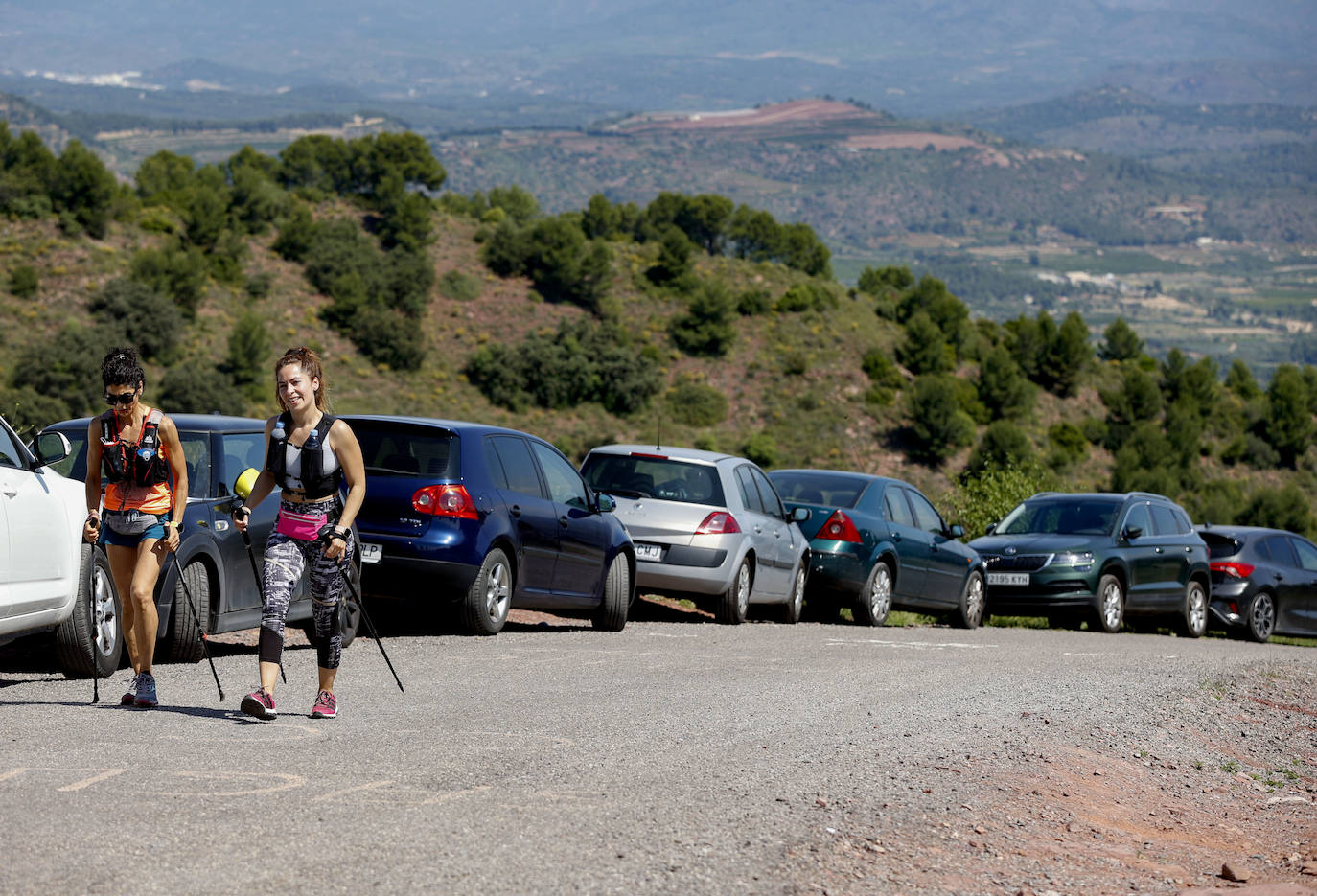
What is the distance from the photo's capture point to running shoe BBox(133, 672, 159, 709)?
762 cm

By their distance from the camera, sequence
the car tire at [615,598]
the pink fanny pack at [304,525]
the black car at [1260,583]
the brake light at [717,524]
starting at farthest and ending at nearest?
the black car at [1260,583]
the brake light at [717,524]
the car tire at [615,598]
the pink fanny pack at [304,525]

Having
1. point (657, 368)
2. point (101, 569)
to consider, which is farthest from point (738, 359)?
point (101, 569)

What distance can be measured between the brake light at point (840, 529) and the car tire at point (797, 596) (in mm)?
394

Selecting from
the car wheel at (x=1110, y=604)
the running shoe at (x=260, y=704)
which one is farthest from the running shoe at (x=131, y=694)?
the car wheel at (x=1110, y=604)

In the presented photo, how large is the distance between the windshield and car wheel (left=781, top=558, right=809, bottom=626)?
4267 millimetres

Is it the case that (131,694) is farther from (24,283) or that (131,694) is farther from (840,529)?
(24,283)

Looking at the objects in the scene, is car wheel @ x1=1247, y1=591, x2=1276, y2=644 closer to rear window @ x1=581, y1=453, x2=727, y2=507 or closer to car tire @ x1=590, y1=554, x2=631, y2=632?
rear window @ x1=581, y1=453, x2=727, y2=507

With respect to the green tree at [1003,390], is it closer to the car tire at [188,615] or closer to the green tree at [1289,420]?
the green tree at [1289,420]

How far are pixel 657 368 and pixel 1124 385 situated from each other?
28623 mm

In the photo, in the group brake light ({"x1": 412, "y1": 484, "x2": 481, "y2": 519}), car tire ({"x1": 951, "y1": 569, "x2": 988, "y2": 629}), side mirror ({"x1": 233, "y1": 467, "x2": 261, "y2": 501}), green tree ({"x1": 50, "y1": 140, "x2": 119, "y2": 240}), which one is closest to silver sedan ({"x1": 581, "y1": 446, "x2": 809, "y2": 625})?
brake light ({"x1": 412, "y1": 484, "x2": 481, "y2": 519})

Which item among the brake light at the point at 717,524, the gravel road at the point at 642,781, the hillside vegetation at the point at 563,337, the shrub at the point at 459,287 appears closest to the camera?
the gravel road at the point at 642,781

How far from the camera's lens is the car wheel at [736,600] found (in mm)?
14508

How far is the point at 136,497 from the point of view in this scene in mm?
7660

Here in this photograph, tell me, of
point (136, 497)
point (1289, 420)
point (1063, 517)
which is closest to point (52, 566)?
point (136, 497)
